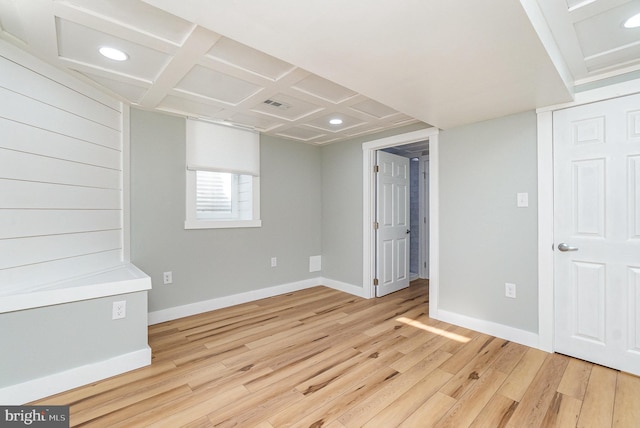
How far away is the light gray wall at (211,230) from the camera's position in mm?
3021

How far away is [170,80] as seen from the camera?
2.30 m

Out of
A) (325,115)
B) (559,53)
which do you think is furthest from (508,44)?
(325,115)

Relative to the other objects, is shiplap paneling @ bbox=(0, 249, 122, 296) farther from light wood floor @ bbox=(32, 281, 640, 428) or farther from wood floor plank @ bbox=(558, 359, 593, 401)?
wood floor plank @ bbox=(558, 359, 593, 401)

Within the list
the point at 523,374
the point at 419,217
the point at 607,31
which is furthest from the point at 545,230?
the point at 419,217

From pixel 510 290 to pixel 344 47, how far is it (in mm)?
2547

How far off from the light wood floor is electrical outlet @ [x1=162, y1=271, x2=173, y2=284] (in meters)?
0.47

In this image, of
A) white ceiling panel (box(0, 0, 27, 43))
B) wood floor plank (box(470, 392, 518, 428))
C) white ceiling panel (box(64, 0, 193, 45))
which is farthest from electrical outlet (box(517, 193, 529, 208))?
white ceiling panel (box(0, 0, 27, 43))

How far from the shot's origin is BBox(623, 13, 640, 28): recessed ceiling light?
1.60 meters

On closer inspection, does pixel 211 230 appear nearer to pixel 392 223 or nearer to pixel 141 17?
pixel 141 17

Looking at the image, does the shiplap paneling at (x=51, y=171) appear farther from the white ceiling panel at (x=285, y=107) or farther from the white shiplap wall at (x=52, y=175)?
the white ceiling panel at (x=285, y=107)

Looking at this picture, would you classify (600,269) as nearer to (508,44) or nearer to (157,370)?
(508,44)

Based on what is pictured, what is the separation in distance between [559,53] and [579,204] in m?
1.19

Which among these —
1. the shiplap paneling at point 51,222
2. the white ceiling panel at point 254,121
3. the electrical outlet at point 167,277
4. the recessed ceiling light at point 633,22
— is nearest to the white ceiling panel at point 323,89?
the white ceiling panel at point 254,121

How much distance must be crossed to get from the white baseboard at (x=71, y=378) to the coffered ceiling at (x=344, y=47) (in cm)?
211
